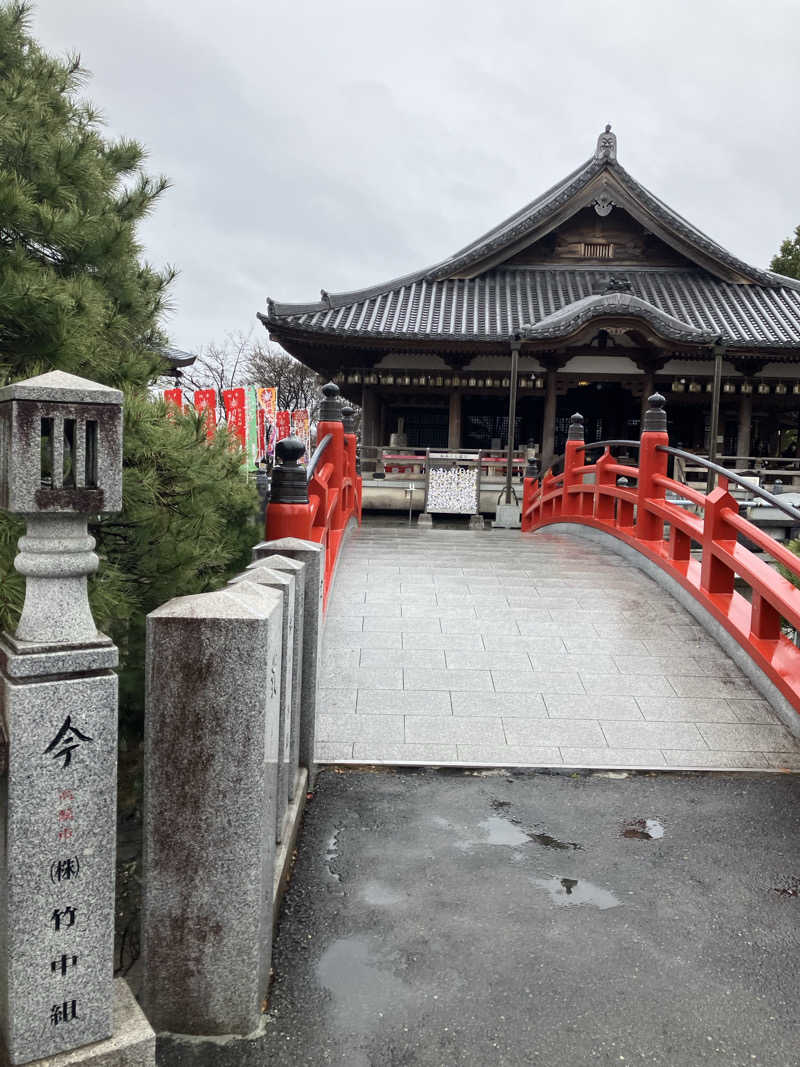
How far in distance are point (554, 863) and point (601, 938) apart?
19.5 inches

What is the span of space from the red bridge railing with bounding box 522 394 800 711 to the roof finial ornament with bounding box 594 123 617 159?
10.5m

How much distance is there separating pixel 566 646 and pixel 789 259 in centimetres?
2817

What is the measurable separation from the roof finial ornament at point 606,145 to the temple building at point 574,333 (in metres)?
0.04

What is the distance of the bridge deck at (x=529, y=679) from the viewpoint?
14.6 ft

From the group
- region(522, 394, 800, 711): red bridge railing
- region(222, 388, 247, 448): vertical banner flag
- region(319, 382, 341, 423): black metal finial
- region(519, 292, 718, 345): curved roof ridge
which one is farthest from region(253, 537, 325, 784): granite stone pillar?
region(222, 388, 247, 448): vertical banner flag

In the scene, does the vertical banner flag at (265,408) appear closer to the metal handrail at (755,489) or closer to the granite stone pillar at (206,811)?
the metal handrail at (755,489)

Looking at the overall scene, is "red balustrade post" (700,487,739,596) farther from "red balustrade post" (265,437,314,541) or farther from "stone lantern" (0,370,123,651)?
"stone lantern" (0,370,123,651)

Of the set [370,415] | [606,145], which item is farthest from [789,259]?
[370,415]

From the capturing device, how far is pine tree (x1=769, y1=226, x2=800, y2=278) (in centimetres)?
2864

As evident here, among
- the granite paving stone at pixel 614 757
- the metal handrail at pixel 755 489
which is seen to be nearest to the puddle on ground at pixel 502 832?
the granite paving stone at pixel 614 757

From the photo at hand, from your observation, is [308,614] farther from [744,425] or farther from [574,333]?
[744,425]

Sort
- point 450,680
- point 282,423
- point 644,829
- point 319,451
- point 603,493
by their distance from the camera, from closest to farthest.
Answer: point 644,829 → point 450,680 → point 319,451 → point 603,493 → point 282,423

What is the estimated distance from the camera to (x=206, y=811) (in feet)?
7.37

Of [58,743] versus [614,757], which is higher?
[58,743]
